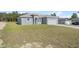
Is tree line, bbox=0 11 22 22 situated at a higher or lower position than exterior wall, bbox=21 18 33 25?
higher

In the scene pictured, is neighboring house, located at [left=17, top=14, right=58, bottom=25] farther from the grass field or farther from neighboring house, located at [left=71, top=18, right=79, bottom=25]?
neighboring house, located at [left=71, top=18, right=79, bottom=25]

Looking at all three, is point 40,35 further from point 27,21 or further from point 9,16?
point 9,16

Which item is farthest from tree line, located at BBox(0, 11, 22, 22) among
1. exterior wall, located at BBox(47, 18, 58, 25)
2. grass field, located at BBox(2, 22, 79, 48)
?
exterior wall, located at BBox(47, 18, 58, 25)

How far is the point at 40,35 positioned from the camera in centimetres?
282

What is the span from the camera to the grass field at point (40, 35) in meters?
2.81

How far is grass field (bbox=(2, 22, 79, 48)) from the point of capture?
9.21 feet

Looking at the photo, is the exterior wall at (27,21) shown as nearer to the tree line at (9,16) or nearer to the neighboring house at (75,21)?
the tree line at (9,16)

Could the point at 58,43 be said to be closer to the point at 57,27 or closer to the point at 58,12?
the point at 57,27

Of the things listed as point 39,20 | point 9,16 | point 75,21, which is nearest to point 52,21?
point 39,20

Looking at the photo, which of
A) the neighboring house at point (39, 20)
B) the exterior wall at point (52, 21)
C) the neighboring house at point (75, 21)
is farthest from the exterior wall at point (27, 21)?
the neighboring house at point (75, 21)

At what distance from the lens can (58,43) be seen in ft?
9.24
